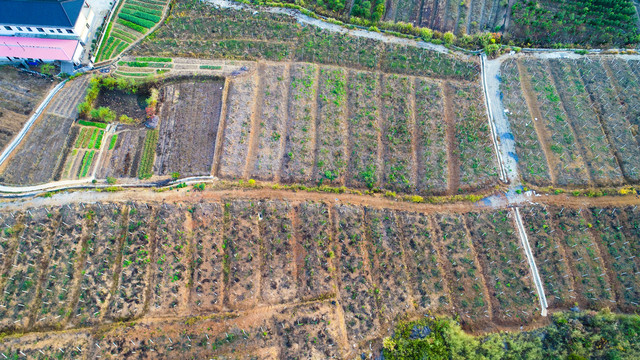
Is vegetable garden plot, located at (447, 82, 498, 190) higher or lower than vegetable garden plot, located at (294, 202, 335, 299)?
higher

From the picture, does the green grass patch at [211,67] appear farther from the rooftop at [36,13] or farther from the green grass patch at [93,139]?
the rooftop at [36,13]

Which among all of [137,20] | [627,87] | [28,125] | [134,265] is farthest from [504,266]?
[137,20]

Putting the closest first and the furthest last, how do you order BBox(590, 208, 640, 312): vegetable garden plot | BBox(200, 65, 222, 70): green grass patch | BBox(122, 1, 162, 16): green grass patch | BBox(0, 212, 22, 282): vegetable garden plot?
BBox(0, 212, 22, 282): vegetable garden plot
BBox(590, 208, 640, 312): vegetable garden plot
BBox(200, 65, 222, 70): green grass patch
BBox(122, 1, 162, 16): green grass patch

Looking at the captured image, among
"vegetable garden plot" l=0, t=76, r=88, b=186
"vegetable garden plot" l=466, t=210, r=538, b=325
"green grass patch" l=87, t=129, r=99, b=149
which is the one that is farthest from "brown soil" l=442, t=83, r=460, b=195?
"vegetable garden plot" l=0, t=76, r=88, b=186

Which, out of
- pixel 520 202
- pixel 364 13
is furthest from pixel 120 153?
pixel 520 202

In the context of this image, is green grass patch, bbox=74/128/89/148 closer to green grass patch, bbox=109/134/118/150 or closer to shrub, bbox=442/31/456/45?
green grass patch, bbox=109/134/118/150

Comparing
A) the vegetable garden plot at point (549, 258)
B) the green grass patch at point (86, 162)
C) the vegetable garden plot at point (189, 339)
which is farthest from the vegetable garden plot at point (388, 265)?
the green grass patch at point (86, 162)
